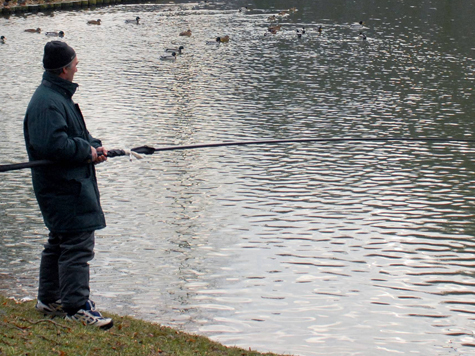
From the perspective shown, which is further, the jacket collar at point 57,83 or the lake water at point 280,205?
the lake water at point 280,205

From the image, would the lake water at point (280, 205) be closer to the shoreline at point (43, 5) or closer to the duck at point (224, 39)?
the duck at point (224, 39)

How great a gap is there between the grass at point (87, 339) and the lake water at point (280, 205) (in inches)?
50.3

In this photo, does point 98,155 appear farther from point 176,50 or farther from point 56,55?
point 176,50

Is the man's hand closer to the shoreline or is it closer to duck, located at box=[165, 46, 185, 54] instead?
duck, located at box=[165, 46, 185, 54]

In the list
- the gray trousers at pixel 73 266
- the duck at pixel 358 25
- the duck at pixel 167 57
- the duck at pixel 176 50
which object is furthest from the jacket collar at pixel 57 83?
the duck at pixel 358 25

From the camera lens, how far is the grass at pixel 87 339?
16.4ft

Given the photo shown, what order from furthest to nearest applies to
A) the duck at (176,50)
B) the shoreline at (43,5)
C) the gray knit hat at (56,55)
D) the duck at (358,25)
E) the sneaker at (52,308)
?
the shoreline at (43,5)
the duck at (358,25)
the duck at (176,50)
the sneaker at (52,308)
the gray knit hat at (56,55)

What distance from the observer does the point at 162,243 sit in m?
10.1

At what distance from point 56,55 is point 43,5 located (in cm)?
4752

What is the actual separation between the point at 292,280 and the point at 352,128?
9.06 m

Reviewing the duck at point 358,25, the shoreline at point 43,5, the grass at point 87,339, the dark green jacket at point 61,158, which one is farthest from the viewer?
the shoreline at point 43,5

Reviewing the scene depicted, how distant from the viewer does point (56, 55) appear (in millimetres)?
5453

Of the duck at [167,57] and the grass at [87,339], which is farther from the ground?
the grass at [87,339]

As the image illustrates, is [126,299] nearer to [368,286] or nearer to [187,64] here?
[368,286]
